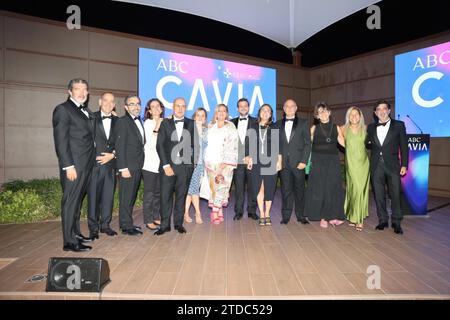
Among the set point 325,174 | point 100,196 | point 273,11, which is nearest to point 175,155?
point 100,196

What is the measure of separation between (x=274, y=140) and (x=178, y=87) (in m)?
4.01

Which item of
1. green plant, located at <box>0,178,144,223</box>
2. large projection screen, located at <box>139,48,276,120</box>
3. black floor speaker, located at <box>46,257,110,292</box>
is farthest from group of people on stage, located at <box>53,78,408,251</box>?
large projection screen, located at <box>139,48,276,120</box>

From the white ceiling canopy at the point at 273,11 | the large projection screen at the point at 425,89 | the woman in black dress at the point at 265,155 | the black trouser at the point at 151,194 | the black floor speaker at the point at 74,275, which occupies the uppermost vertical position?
the white ceiling canopy at the point at 273,11

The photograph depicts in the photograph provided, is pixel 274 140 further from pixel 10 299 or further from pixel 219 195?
pixel 10 299

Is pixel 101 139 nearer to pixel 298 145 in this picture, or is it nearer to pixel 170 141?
pixel 170 141

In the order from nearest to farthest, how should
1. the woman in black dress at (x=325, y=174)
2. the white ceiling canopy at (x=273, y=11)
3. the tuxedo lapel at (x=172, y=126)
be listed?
the tuxedo lapel at (x=172, y=126) → the woman in black dress at (x=325, y=174) → the white ceiling canopy at (x=273, y=11)

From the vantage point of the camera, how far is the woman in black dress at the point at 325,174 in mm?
4480

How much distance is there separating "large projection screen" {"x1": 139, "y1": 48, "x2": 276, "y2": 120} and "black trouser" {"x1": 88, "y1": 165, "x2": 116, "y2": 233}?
389cm

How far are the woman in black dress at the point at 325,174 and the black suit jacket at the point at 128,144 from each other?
8.19ft

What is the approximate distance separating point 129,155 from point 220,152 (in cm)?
129

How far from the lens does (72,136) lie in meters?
3.40

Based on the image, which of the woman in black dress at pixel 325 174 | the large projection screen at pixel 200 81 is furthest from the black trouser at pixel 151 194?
the large projection screen at pixel 200 81

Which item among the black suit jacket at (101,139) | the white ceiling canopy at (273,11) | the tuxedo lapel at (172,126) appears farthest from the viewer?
the white ceiling canopy at (273,11)

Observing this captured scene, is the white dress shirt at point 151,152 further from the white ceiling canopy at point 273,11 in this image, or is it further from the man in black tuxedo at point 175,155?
the white ceiling canopy at point 273,11
